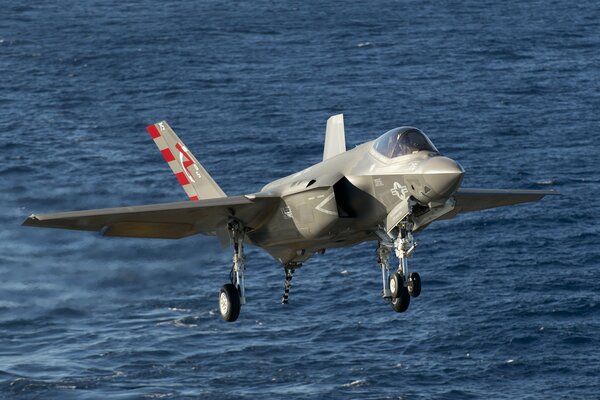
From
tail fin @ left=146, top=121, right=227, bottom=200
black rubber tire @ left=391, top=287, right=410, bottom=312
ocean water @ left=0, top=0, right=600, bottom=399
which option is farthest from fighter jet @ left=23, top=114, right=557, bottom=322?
ocean water @ left=0, top=0, right=600, bottom=399

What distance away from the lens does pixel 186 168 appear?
68688mm

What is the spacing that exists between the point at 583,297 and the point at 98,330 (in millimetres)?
67261

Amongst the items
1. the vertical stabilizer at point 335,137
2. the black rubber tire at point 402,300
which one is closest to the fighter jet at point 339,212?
the black rubber tire at point 402,300

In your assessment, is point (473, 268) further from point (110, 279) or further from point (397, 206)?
point (397, 206)

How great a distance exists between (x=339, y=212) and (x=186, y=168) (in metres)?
15.9

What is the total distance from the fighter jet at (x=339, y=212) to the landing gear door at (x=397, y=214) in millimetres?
42

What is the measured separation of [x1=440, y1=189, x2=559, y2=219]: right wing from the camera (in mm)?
60156

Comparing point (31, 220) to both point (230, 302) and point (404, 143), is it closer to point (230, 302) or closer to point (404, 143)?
point (230, 302)

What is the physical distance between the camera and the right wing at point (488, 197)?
60.2m

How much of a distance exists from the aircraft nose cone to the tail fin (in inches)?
714

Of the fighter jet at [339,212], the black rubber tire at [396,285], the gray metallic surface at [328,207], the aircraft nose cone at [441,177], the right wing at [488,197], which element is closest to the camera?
the aircraft nose cone at [441,177]

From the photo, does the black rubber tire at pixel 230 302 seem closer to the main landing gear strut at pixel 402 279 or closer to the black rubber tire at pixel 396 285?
the main landing gear strut at pixel 402 279

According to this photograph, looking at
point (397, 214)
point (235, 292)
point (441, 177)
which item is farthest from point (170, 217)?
point (441, 177)

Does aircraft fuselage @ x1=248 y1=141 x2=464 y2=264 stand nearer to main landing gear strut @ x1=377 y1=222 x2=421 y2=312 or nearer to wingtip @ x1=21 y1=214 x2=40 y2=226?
main landing gear strut @ x1=377 y1=222 x2=421 y2=312
